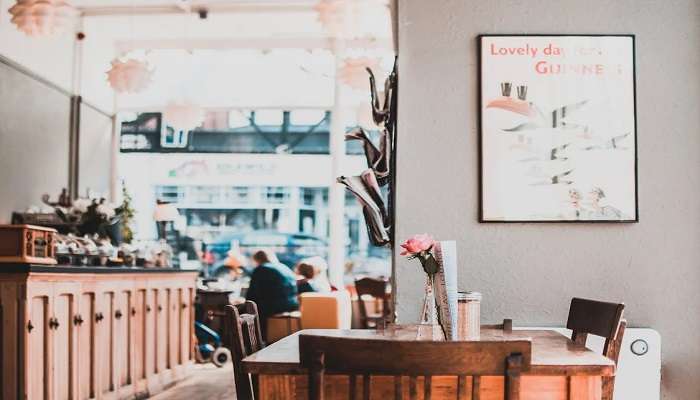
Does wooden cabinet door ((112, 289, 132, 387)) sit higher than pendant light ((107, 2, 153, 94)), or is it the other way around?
pendant light ((107, 2, 153, 94))

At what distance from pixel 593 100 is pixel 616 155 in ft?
0.78

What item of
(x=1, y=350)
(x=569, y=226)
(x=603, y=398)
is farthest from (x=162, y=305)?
(x=603, y=398)

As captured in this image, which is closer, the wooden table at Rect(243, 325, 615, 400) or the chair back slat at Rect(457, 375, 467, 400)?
the chair back slat at Rect(457, 375, 467, 400)

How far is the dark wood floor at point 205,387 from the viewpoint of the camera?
7.55 meters

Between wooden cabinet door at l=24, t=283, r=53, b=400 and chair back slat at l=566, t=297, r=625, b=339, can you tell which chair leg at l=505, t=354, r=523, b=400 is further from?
wooden cabinet door at l=24, t=283, r=53, b=400

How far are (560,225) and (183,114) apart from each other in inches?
292

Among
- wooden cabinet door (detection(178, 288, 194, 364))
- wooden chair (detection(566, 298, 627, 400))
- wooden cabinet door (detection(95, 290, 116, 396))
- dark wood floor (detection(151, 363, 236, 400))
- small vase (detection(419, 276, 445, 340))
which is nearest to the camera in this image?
wooden chair (detection(566, 298, 627, 400))

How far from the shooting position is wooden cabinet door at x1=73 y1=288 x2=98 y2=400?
233 inches

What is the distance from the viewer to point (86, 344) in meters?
6.10

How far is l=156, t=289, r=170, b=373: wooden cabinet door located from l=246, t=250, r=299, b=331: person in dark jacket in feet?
5.79

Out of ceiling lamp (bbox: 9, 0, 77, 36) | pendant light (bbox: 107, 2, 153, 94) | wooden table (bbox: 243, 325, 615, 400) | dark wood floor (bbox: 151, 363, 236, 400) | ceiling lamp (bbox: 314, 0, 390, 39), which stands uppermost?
ceiling lamp (bbox: 314, 0, 390, 39)

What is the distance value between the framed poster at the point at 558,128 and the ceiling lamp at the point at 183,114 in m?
7.21

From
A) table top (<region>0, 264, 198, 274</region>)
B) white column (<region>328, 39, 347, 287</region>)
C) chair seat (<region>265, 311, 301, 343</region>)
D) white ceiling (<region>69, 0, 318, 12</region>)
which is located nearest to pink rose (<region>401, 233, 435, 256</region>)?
table top (<region>0, 264, 198, 274</region>)

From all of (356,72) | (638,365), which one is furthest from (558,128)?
(356,72)
